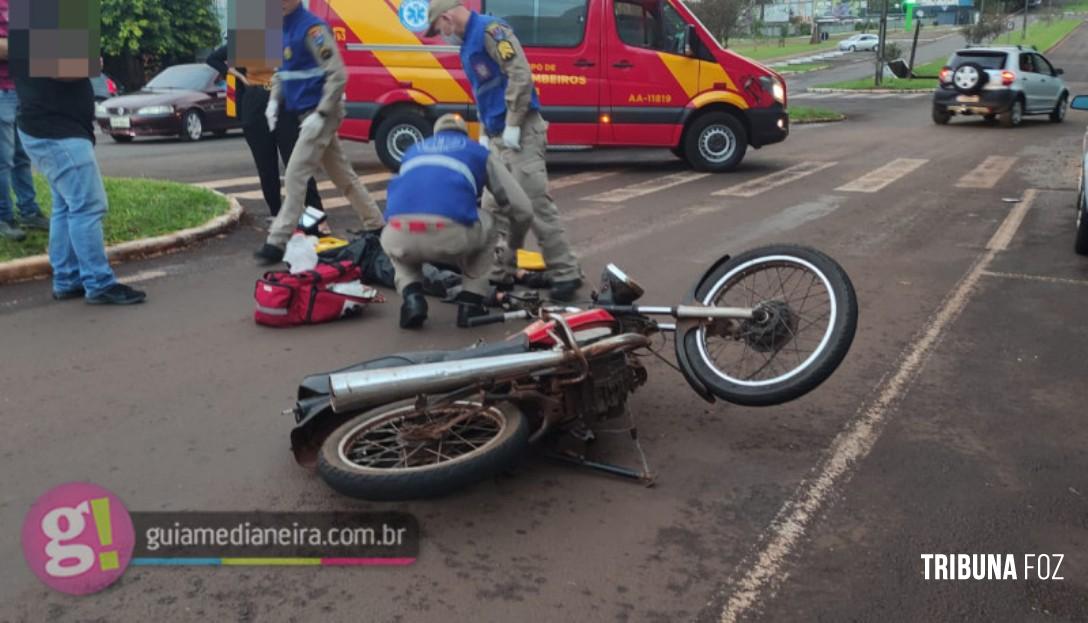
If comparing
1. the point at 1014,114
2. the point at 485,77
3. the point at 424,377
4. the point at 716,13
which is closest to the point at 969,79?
the point at 1014,114

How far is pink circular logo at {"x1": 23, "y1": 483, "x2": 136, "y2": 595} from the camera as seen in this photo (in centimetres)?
304

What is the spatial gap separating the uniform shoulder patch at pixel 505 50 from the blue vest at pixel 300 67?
164 cm

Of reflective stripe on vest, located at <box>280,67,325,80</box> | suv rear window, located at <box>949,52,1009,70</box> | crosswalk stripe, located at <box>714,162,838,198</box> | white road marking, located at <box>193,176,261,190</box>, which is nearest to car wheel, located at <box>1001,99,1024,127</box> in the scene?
suv rear window, located at <box>949,52,1009,70</box>

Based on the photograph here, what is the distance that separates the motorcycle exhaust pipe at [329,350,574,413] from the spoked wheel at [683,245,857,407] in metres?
0.87

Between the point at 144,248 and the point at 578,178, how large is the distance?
236 inches

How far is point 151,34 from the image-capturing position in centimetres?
3169

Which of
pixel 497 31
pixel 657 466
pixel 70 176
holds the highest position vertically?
pixel 497 31

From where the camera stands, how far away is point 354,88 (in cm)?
1216

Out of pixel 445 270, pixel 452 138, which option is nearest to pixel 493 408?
pixel 452 138

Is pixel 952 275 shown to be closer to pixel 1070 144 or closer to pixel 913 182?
pixel 913 182

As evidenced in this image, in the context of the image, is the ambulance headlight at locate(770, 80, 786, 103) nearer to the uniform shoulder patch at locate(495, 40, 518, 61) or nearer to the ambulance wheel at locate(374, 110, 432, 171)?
the ambulance wheel at locate(374, 110, 432, 171)

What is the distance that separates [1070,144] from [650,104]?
8467 mm

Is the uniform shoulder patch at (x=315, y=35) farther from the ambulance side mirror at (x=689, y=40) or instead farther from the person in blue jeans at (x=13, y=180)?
the ambulance side mirror at (x=689, y=40)

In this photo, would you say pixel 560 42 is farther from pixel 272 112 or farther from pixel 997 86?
pixel 997 86
